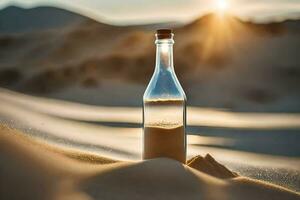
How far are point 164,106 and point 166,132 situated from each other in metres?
0.08

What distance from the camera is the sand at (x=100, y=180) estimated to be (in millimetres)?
1160

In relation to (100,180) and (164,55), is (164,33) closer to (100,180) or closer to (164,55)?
(164,55)

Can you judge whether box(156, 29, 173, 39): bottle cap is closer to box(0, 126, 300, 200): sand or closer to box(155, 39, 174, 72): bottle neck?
box(155, 39, 174, 72): bottle neck

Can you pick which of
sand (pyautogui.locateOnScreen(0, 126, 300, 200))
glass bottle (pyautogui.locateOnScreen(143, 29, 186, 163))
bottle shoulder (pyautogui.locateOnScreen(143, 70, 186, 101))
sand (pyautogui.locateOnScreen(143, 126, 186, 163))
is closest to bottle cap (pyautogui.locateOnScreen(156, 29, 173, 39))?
glass bottle (pyautogui.locateOnScreen(143, 29, 186, 163))

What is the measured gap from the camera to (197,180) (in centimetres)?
126

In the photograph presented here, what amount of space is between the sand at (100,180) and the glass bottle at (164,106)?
0.66ft

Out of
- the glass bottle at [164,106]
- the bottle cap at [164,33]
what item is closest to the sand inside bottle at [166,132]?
the glass bottle at [164,106]

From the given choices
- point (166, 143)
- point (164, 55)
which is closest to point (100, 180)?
point (166, 143)

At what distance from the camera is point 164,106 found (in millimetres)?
1556

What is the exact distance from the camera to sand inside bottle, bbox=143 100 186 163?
4.97ft

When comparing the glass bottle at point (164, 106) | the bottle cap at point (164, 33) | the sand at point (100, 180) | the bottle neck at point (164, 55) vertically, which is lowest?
the sand at point (100, 180)

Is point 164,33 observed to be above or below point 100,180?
above

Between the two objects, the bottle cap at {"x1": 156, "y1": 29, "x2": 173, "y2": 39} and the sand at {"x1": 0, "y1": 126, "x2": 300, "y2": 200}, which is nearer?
the sand at {"x1": 0, "y1": 126, "x2": 300, "y2": 200}

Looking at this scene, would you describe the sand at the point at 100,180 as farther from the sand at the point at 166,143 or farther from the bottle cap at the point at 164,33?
the bottle cap at the point at 164,33
